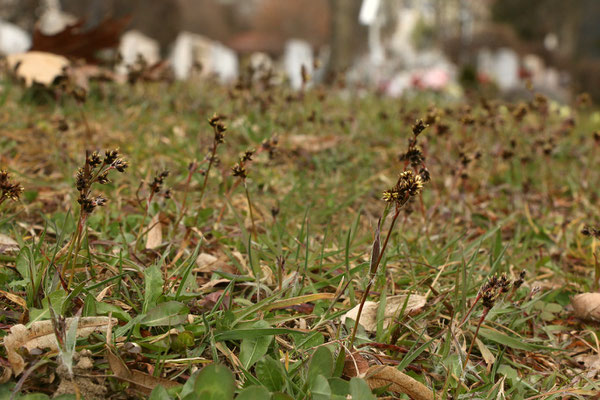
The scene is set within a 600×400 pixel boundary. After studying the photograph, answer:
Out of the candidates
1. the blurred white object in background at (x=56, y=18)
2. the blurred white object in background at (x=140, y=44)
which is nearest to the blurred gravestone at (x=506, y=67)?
the blurred white object in background at (x=140, y=44)

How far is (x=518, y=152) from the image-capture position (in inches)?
142

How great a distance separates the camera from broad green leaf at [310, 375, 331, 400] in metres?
1.24

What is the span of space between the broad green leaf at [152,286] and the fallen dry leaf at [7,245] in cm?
47

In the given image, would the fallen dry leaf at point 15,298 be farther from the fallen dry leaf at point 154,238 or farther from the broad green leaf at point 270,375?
the broad green leaf at point 270,375

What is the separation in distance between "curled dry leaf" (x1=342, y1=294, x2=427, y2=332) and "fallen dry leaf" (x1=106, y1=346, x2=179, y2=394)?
1.89ft

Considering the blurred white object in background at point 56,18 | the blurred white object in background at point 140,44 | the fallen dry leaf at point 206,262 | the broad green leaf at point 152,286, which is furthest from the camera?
the blurred white object in background at point 140,44

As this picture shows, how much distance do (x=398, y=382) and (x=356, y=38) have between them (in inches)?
334

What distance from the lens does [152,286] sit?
151cm

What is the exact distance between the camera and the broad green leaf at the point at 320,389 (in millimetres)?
1236

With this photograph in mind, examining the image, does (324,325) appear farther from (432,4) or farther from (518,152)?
(432,4)

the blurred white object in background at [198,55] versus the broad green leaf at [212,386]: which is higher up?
the blurred white object in background at [198,55]

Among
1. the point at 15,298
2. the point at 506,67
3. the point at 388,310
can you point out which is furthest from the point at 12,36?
the point at 506,67

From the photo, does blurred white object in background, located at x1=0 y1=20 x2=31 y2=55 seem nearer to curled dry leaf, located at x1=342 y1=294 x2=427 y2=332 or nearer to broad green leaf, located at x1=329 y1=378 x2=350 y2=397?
curled dry leaf, located at x1=342 y1=294 x2=427 y2=332

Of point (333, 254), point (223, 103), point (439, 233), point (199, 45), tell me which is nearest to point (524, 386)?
point (333, 254)
